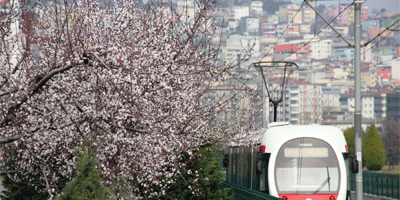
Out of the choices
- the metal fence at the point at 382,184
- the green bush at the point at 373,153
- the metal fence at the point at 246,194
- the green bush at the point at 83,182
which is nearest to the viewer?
the green bush at the point at 83,182

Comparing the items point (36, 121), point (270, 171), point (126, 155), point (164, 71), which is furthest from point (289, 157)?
point (36, 121)

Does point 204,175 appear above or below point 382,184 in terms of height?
above

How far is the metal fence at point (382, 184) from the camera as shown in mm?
29184

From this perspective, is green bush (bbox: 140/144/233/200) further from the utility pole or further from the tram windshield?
the utility pole

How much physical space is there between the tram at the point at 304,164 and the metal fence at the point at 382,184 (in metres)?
15.8

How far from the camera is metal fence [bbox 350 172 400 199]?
29.2m

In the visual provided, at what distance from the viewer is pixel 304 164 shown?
13891 millimetres

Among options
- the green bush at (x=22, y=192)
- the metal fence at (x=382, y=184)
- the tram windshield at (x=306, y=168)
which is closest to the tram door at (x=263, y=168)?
the tram windshield at (x=306, y=168)

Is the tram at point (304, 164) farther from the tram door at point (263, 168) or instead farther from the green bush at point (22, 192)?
the green bush at point (22, 192)

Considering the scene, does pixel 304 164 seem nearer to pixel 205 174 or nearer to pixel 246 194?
pixel 246 194

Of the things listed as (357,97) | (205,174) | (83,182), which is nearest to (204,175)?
(205,174)

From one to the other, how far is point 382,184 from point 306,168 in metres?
18.8

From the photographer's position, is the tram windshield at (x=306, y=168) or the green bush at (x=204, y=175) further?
the green bush at (x=204, y=175)

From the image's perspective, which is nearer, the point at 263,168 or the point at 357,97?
the point at 263,168
